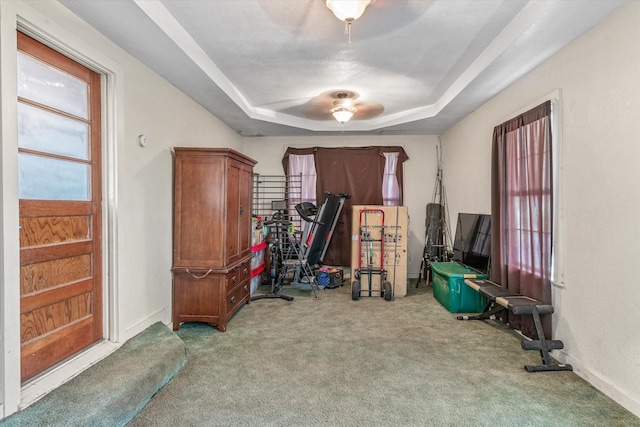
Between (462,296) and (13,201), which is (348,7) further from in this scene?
(462,296)

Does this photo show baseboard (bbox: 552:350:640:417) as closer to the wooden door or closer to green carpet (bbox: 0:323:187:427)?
green carpet (bbox: 0:323:187:427)

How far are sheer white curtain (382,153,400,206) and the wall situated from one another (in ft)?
11.4

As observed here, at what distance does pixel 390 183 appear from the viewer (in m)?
5.98

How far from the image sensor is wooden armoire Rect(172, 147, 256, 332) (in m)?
3.34

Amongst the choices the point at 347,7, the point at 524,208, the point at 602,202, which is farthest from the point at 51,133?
the point at 524,208

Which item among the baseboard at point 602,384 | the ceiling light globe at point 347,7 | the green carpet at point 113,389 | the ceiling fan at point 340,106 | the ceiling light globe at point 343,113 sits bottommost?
the baseboard at point 602,384

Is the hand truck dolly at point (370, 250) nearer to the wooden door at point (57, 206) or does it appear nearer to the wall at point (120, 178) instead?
the wall at point (120, 178)

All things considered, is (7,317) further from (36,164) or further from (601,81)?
(601,81)

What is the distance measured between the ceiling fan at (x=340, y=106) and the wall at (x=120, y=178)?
1.67 metres

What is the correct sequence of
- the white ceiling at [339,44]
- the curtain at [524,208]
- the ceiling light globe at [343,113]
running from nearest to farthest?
the white ceiling at [339,44] → the curtain at [524,208] → the ceiling light globe at [343,113]

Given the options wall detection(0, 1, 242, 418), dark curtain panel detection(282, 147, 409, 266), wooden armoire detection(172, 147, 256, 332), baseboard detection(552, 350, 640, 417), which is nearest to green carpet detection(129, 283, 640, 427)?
baseboard detection(552, 350, 640, 417)

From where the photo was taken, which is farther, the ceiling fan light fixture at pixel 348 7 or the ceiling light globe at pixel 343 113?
the ceiling light globe at pixel 343 113

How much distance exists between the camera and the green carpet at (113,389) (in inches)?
67.6

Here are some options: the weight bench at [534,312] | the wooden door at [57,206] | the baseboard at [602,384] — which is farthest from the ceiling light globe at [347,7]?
the baseboard at [602,384]
